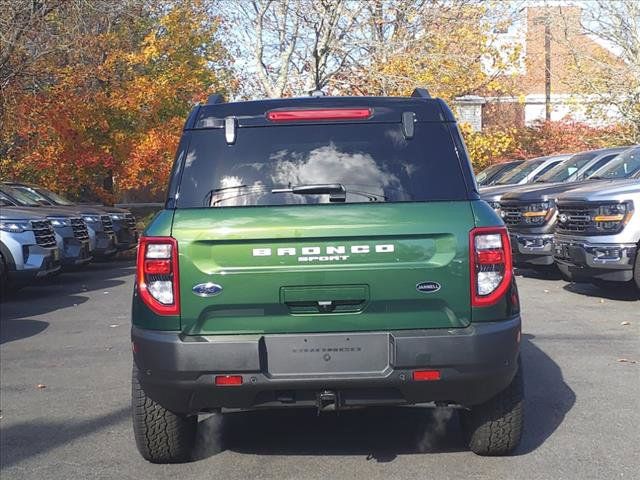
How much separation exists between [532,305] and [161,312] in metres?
7.44

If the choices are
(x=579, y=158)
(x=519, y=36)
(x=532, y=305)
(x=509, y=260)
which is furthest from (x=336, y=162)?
(x=519, y=36)

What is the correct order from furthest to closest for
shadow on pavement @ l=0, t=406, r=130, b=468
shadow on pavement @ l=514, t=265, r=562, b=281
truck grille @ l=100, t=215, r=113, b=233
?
truck grille @ l=100, t=215, r=113, b=233, shadow on pavement @ l=514, t=265, r=562, b=281, shadow on pavement @ l=0, t=406, r=130, b=468

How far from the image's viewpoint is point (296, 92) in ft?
74.2

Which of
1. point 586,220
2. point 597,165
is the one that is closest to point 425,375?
point 586,220

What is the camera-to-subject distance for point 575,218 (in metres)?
10.8

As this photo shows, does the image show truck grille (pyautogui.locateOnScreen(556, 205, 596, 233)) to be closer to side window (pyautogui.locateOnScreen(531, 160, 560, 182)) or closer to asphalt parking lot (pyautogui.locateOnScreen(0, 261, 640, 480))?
asphalt parking lot (pyautogui.locateOnScreen(0, 261, 640, 480))

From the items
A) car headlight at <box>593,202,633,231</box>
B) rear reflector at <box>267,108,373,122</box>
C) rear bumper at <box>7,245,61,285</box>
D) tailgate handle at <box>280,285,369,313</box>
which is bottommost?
rear bumper at <box>7,245,61,285</box>

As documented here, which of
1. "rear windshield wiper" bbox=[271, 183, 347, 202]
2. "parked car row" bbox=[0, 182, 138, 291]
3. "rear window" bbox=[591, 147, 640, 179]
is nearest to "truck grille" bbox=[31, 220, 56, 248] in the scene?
"parked car row" bbox=[0, 182, 138, 291]

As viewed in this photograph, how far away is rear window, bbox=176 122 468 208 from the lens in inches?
173

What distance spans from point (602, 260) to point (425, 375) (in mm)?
6732

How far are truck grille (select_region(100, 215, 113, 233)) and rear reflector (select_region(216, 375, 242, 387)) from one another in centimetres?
1323

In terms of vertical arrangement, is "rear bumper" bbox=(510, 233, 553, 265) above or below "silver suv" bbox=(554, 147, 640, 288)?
below

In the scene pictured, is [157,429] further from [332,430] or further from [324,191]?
[324,191]

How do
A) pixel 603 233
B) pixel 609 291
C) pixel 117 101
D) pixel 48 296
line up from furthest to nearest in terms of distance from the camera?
pixel 117 101 < pixel 48 296 < pixel 609 291 < pixel 603 233
